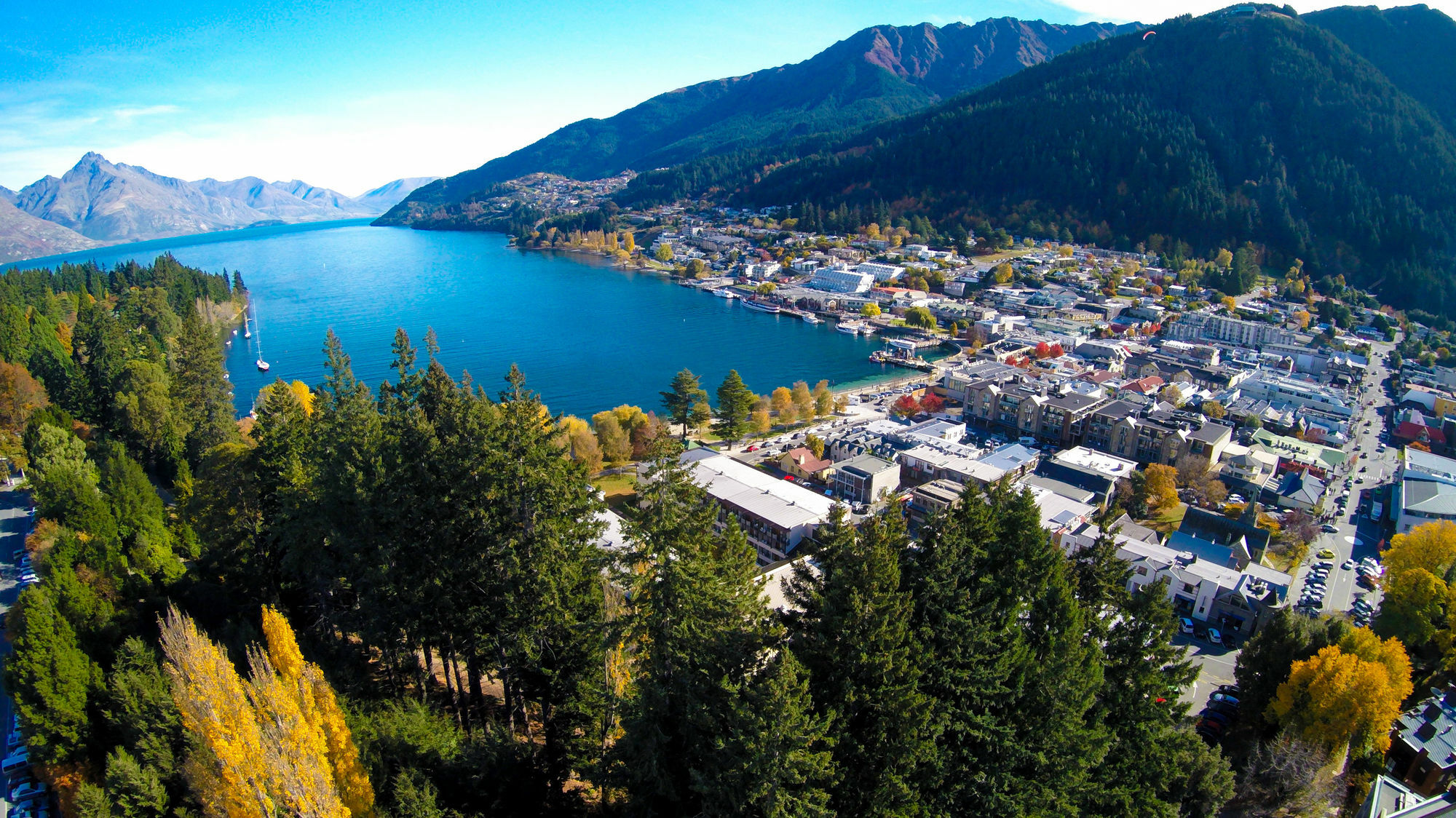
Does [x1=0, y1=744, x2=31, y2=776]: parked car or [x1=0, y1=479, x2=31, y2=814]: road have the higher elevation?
[x1=0, y1=479, x2=31, y2=814]: road

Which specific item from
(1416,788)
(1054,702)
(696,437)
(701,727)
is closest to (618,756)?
(701,727)

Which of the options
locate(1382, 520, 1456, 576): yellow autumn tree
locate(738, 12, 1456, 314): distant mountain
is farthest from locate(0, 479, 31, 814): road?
locate(738, 12, 1456, 314): distant mountain

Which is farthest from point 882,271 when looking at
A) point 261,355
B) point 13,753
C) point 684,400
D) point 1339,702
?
point 13,753

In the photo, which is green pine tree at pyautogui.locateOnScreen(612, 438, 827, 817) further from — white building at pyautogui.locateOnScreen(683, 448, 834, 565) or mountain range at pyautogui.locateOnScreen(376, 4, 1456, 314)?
mountain range at pyautogui.locateOnScreen(376, 4, 1456, 314)

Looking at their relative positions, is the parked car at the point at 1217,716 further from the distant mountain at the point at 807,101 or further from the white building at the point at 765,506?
the distant mountain at the point at 807,101

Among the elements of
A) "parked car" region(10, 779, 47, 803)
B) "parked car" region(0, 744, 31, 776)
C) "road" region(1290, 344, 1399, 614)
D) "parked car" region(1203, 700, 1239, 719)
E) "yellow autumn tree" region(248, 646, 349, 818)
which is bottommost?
"road" region(1290, 344, 1399, 614)
